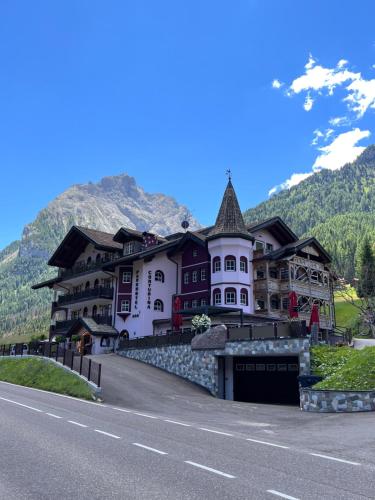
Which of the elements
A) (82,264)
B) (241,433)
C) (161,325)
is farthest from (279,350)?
(82,264)

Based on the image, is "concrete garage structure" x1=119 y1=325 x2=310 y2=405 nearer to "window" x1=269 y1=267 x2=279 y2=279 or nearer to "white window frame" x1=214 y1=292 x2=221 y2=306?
"white window frame" x1=214 y1=292 x2=221 y2=306

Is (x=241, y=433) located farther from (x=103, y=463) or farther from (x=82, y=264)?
(x=82, y=264)

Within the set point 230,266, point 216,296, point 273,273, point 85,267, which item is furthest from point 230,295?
point 85,267

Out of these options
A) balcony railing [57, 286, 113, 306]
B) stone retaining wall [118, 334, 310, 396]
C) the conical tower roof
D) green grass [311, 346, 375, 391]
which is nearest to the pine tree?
the conical tower roof

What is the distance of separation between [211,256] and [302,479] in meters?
35.1

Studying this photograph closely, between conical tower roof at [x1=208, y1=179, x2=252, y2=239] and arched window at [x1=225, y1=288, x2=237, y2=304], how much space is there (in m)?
4.93

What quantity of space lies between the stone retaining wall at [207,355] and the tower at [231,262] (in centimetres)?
849

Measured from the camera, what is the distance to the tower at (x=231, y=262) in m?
41.0

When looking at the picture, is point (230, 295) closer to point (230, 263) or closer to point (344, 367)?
point (230, 263)

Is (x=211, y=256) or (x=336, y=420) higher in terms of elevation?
(x=211, y=256)

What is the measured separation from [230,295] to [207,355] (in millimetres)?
11526

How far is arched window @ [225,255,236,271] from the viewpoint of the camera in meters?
41.6

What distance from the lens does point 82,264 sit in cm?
5509

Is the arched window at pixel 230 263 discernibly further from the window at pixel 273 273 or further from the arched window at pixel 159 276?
the arched window at pixel 159 276
